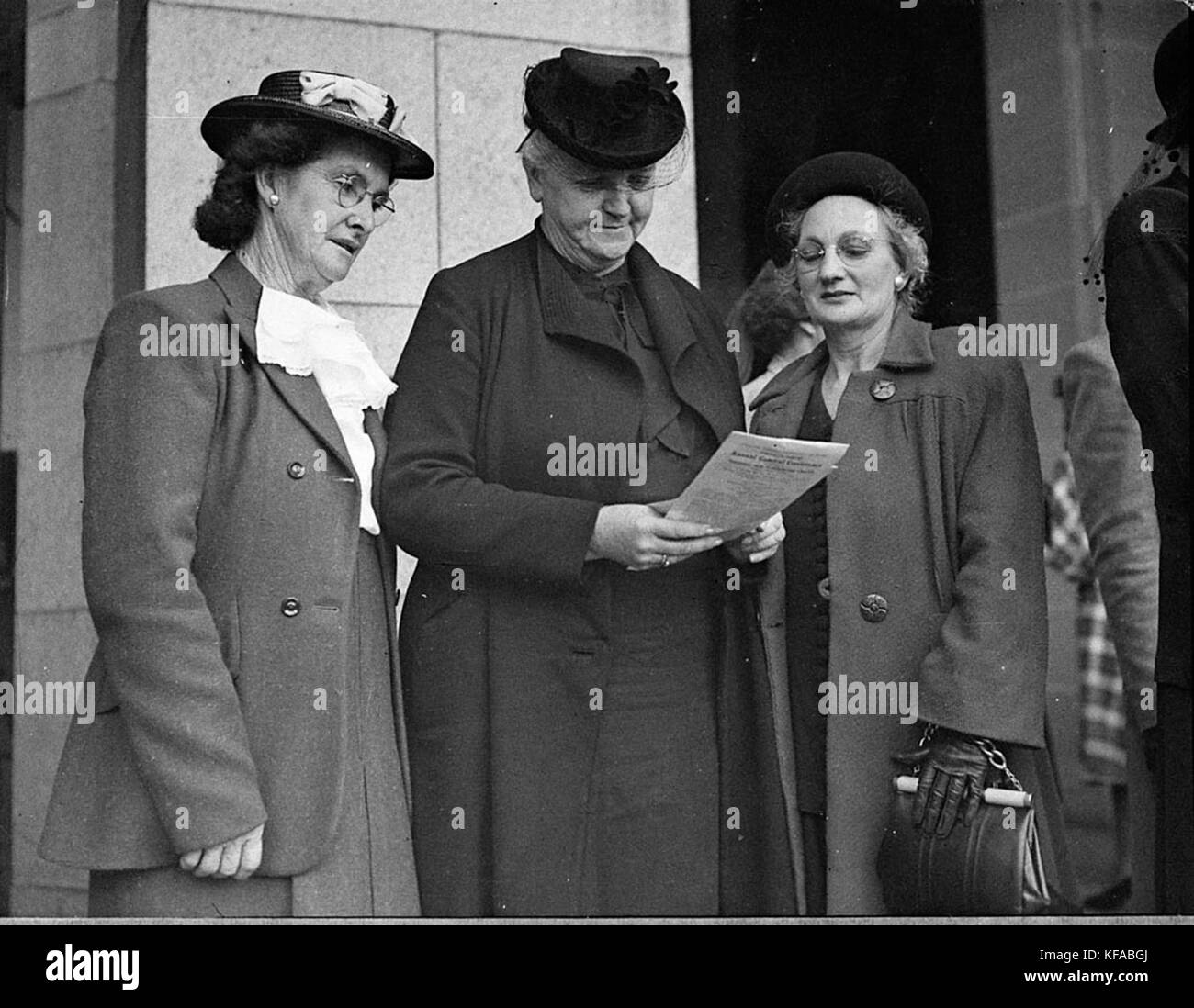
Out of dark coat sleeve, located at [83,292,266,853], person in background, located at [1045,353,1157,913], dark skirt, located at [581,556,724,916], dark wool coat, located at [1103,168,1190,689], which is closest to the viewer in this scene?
dark coat sleeve, located at [83,292,266,853]

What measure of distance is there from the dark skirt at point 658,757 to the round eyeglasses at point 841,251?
0.75 metres

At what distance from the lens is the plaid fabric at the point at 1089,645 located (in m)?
3.97

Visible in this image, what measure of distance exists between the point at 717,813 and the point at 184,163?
1930 mm

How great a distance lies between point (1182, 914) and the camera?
3836 millimetres

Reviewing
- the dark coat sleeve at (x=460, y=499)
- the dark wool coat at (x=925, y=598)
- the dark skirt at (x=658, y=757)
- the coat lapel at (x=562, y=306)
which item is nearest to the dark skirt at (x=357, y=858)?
the dark coat sleeve at (x=460, y=499)

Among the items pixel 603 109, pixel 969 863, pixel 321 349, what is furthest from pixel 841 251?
pixel 969 863

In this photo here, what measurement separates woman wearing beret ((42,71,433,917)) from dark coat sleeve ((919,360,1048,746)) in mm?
1276

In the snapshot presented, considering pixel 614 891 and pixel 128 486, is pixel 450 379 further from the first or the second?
pixel 614 891

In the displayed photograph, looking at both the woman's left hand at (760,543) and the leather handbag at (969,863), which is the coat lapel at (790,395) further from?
the leather handbag at (969,863)

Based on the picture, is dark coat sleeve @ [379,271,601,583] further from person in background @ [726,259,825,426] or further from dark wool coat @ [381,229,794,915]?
person in background @ [726,259,825,426]

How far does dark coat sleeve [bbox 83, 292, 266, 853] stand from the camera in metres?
3.57

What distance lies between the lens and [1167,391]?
3.75 m

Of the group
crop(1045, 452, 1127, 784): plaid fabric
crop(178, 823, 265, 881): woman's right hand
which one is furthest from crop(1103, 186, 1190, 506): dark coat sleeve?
crop(178, 823, 265, 881): woman's right hand
